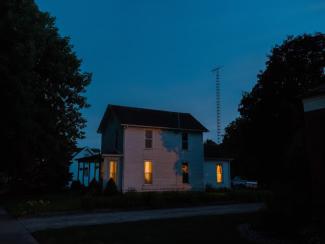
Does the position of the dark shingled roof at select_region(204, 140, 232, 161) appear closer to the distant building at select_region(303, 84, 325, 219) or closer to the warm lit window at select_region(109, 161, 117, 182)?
the warm lit window at select_region(109, 161, 117, 182)

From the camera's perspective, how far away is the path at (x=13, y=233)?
9.82 meters

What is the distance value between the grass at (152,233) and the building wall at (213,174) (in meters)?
17.7

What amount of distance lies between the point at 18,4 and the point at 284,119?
17.9m

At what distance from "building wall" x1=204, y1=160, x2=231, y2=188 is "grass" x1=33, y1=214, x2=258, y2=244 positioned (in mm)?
17731

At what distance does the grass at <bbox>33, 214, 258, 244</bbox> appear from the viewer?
9.48 metres

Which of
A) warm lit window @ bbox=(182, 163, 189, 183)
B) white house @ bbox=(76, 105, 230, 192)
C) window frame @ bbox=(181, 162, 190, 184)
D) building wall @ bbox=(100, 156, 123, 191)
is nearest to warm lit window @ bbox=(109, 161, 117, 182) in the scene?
white house @ bbox=(76, 105, 230, 192)

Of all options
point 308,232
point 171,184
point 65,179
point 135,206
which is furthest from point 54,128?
point 308,232

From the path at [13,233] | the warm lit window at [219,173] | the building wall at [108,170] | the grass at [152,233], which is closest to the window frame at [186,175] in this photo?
the warm lit window at [219,173]

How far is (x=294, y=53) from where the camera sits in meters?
25.0

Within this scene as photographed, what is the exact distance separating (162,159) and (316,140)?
1811cm

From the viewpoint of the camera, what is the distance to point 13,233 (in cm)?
1120

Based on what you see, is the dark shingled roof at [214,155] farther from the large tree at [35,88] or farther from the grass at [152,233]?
the grass at [152,233]

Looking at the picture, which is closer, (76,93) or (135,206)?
(135,206)

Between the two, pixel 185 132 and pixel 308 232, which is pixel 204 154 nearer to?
pixel 185 132
